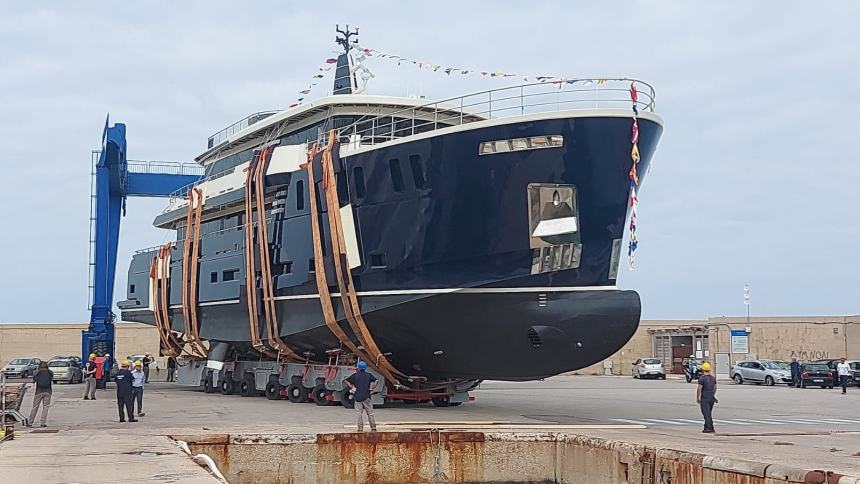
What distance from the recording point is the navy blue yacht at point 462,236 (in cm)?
1859

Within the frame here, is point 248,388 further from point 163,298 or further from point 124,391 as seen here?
point 124,391

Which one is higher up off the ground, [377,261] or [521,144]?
[521,144]

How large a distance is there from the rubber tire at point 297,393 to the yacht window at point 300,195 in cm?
453

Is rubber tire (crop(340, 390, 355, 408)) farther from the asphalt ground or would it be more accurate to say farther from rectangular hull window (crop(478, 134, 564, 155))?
rectangular hull window (crop(478, 134, 564, 155))

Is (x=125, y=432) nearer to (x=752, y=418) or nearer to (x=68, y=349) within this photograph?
(x=752, y=418)

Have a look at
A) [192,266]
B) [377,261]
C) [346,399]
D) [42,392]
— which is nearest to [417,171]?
[377,261]

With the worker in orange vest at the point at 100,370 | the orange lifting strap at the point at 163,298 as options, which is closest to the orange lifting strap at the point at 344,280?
the orange lifting strap at the point at 163,298

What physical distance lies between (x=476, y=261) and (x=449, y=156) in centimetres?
215

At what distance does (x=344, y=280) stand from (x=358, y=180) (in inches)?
86.1

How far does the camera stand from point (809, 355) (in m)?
49.1

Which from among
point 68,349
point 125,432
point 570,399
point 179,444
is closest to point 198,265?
point 570,399

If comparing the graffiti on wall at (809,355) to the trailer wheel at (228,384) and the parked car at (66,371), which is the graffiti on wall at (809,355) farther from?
the parked car at (66,371)

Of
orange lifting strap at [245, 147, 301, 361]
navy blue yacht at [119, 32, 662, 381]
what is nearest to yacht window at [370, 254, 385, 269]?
navy blue yacht at [119, 32, 662, 381]

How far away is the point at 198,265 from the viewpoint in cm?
2873
